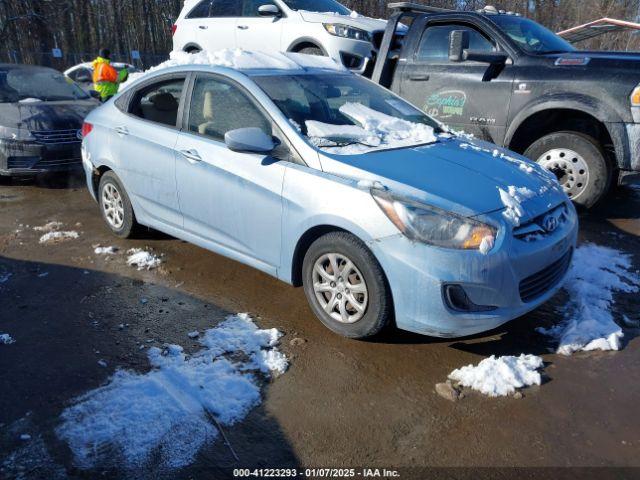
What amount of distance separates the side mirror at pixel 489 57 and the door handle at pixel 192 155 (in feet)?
11.4

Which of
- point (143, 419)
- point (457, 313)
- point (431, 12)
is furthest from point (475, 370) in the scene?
point (431, 12)

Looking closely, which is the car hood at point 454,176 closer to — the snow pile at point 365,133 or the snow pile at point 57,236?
the snow pile at point 365,133

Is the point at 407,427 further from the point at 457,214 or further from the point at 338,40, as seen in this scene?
the point at 338,40

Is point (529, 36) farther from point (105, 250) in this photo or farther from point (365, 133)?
point (105, 250)

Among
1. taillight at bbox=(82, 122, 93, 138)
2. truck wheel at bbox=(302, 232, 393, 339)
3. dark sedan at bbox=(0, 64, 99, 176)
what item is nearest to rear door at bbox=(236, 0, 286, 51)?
dark sedan at bbox=(0, 64, 99, 176)

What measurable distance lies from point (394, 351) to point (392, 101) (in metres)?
2.34

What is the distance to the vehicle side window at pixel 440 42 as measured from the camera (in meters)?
6.12

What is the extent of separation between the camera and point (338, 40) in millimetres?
7520

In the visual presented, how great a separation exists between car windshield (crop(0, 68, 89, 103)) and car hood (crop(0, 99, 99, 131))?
310mm

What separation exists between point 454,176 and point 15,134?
6043 millimetres

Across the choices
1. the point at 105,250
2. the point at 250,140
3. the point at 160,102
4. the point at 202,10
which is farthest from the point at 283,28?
the point at 250,140

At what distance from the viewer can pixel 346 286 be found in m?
3.26

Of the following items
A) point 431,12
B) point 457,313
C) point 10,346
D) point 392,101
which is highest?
point 431,12

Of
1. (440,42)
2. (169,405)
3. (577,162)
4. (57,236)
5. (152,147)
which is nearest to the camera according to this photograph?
(169,405)
